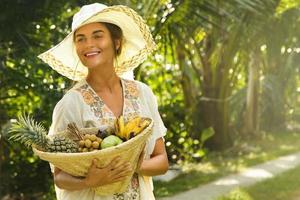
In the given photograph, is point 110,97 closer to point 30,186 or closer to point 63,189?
point 63,189

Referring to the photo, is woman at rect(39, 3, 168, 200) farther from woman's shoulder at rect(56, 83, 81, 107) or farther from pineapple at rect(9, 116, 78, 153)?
pineapple at rect(9, 116, 78, 153)

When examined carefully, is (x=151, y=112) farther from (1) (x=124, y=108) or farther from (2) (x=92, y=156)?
(2) (x=92, y=156)

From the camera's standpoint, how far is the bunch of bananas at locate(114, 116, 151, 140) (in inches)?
74.0

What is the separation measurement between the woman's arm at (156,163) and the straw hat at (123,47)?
41cm

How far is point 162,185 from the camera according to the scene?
7051 mm

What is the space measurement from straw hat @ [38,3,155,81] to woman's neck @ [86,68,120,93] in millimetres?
179

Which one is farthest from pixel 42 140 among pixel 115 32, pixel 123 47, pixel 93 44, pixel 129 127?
pixel 123 47

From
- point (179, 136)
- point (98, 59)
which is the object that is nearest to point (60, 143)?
point (98, 59)

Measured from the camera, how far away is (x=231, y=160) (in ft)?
28.1

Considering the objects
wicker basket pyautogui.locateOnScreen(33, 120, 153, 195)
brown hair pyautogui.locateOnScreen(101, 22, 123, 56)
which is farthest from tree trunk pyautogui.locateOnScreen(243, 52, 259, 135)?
wicker basket pyautogui.locateOnScreen(33, 120, 153, 195)

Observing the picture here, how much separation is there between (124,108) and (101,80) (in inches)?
5.3

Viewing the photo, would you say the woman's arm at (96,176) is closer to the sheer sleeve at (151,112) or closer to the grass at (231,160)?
the sheer sleeve at (151,112)

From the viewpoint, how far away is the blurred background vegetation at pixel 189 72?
499 centimetres

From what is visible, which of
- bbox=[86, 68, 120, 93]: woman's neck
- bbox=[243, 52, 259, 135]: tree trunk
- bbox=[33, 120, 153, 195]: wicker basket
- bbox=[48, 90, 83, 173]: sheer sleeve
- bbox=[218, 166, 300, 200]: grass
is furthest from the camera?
bbox=[243, 52, 259, 135]: tree trunk
